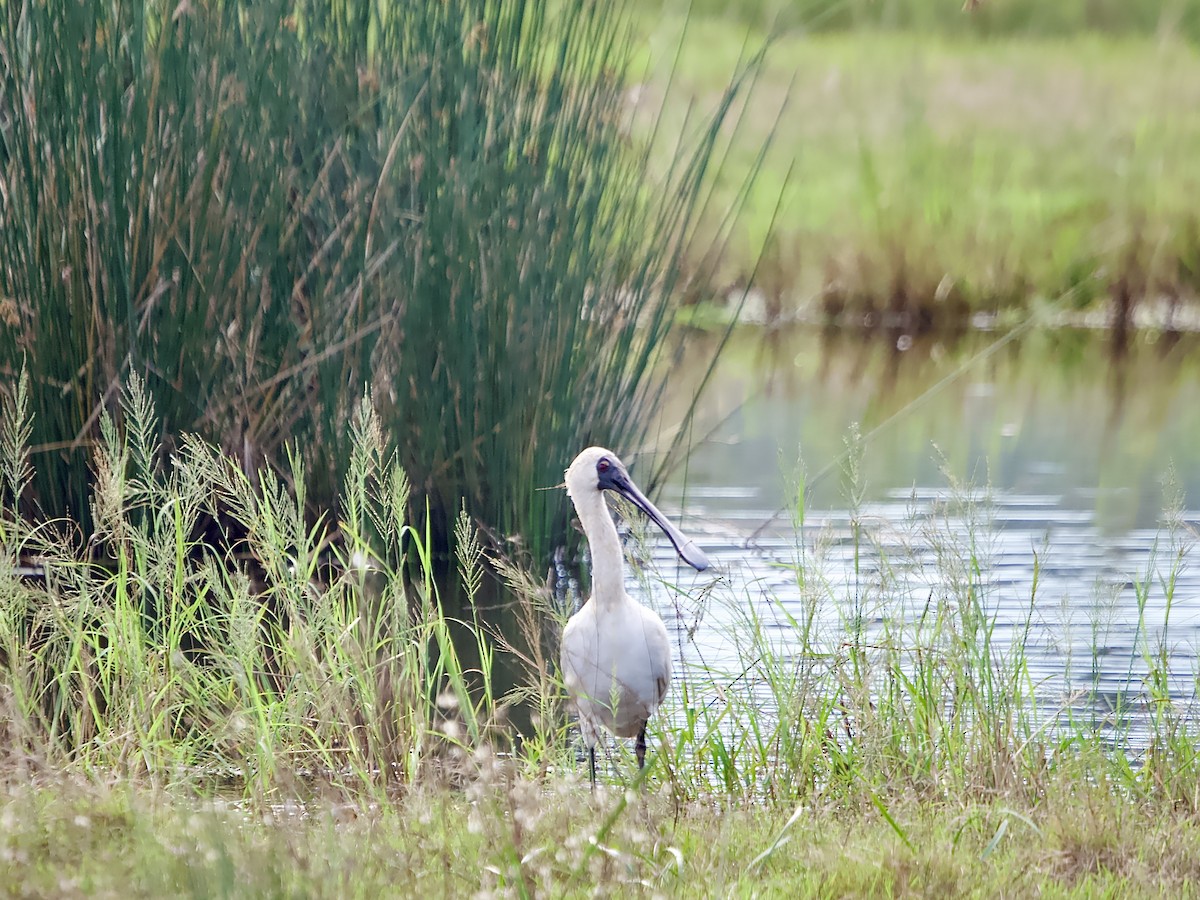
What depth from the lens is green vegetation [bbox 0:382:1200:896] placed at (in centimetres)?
269

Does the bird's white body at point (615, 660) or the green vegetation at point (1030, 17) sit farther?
the green vegetation at point (1030, 17)

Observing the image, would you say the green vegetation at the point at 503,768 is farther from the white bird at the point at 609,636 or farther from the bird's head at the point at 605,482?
the bird's head at the point at 605,482

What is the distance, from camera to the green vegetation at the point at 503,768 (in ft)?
8.82

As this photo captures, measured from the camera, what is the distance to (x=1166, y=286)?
1184cm

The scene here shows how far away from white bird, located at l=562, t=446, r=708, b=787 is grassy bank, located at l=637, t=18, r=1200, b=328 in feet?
19.5

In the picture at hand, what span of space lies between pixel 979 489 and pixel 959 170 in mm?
7691

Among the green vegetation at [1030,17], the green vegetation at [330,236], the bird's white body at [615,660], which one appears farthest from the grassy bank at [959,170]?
the bird's white body at [615,660]

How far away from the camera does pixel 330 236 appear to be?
448cm

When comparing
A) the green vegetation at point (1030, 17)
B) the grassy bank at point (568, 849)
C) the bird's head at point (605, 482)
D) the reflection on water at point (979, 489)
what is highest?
the green vegetation at point (1030, 17)

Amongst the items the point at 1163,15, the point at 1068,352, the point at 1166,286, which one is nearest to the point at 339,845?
the point at 1068,352

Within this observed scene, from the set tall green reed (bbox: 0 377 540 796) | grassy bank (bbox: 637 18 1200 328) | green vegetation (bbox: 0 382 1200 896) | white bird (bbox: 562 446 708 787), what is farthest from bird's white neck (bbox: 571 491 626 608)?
grassy bank (bbox: 637 18 1200 328)

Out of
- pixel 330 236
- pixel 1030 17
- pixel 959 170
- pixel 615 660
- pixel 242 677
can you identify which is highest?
pixel 1030 17

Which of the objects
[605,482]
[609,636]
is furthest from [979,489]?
[609,636]

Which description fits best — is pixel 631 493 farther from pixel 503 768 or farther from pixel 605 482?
pixel 503 768
